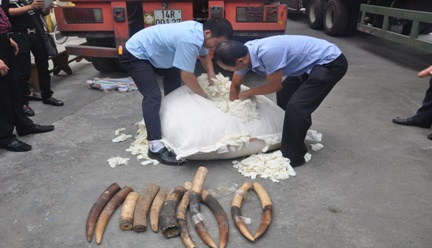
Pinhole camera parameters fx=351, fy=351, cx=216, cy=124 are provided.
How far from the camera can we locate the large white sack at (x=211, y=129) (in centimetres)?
300

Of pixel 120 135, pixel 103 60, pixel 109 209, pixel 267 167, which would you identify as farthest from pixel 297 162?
pixel 103 60

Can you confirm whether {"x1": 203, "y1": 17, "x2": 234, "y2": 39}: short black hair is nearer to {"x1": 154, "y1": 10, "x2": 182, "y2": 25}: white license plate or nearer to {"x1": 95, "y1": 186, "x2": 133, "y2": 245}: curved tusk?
{"x1": 95, "y1": 186, "x2": 133, "y2": 245}: curved tusk

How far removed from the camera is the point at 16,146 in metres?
3.38

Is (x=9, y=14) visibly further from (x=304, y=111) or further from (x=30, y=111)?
(x=304, y=111)

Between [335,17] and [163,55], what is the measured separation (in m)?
7.06

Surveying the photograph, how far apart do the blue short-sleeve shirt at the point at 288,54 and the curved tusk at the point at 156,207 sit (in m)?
1.22

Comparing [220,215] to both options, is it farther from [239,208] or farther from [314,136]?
[314,136]

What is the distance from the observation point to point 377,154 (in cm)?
332

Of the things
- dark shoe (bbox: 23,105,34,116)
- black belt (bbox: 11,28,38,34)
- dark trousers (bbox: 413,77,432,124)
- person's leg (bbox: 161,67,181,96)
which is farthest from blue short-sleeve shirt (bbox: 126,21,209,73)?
dark trousers (bbox: 413,77,432,124)

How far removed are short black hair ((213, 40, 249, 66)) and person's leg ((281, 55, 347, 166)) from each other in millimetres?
611

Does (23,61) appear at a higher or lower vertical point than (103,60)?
higher

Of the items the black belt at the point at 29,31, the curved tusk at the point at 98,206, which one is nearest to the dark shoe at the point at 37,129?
the black belt at the point at 29,31

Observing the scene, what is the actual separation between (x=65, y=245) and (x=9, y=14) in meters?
2.99

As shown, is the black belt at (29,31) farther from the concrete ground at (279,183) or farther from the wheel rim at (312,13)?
the wheel rim at (312,13)
